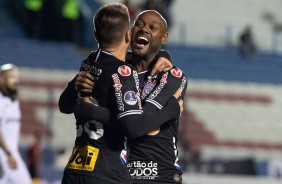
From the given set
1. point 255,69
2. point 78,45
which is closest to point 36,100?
point 78,45

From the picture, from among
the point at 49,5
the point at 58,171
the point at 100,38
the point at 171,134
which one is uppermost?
the point at 49,5

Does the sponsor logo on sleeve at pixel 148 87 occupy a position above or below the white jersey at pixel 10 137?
above

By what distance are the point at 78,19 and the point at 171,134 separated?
17.0 metres

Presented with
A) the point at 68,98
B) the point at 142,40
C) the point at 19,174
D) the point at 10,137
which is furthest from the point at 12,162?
the point at 68,98

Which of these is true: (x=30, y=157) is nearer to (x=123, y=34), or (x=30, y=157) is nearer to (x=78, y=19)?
(x=78, y=19)

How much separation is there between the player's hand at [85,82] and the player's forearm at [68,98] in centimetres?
27

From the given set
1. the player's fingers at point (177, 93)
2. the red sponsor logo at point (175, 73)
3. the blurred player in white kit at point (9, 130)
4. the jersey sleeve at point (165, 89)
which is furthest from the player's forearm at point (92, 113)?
the blurred player in white kit at point (9, 130)

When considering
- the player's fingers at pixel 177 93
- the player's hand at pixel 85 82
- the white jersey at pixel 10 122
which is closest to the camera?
the player's hand at pixel 85 82

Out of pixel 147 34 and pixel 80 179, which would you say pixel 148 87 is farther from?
pixel 80 179

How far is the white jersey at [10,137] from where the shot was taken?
39.1ft

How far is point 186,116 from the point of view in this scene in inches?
794

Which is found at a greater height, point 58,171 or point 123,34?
point 123,34

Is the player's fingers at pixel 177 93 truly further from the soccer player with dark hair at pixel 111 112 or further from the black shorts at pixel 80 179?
the black shorts at pixel 80 179

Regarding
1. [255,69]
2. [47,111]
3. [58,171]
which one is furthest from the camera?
[255,69]
